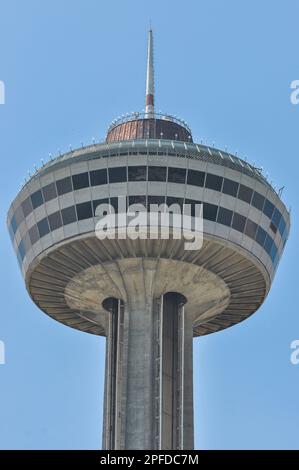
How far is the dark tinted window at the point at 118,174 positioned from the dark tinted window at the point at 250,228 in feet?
31.4

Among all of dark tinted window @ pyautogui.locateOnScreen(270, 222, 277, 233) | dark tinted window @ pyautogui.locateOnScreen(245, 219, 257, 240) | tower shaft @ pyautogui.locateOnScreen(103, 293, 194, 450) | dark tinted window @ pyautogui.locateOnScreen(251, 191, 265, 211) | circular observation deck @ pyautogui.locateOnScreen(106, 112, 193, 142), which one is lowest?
tower shaft @ pyautogui.locateOnScreen(103, 293, 194, 450)

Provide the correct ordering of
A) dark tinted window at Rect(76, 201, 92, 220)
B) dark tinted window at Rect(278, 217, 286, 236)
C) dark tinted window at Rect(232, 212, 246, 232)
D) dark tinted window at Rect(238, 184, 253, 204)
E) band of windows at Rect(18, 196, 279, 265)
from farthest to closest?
dark tinted window at Rect(278, 217, 286, 236), dark tinted window at Rect(238, 184, 253, 204), dark tinted window at Rect(232, 212, 246, 232), dark tinted window at Rect(76, 201, 92, 220), band of windows at Rect(18, 196, 279, 265)

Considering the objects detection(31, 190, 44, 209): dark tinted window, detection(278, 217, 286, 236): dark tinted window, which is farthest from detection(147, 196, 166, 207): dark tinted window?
detection(278, 217, 286, 236): dark tinted window

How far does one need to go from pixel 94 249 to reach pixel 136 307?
567cm

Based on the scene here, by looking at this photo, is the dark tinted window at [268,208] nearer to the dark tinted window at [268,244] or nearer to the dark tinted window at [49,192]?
the dark tinted window at [268,244]

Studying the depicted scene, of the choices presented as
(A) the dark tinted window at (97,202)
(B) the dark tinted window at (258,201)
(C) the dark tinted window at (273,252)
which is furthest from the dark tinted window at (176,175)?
(C) the dark tinted window at (273,252)

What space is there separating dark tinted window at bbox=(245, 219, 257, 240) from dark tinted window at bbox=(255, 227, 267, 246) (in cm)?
43

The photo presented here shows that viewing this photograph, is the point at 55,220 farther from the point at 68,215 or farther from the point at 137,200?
the point at 137,200

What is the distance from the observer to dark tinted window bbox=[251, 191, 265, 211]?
79.7 metres

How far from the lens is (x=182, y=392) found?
7906cm

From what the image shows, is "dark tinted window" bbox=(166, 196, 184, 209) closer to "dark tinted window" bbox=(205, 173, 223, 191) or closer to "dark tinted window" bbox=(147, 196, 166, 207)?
"dark tinted window" bbox=(147, 196, 166, 207)

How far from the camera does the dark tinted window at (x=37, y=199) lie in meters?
79.7
